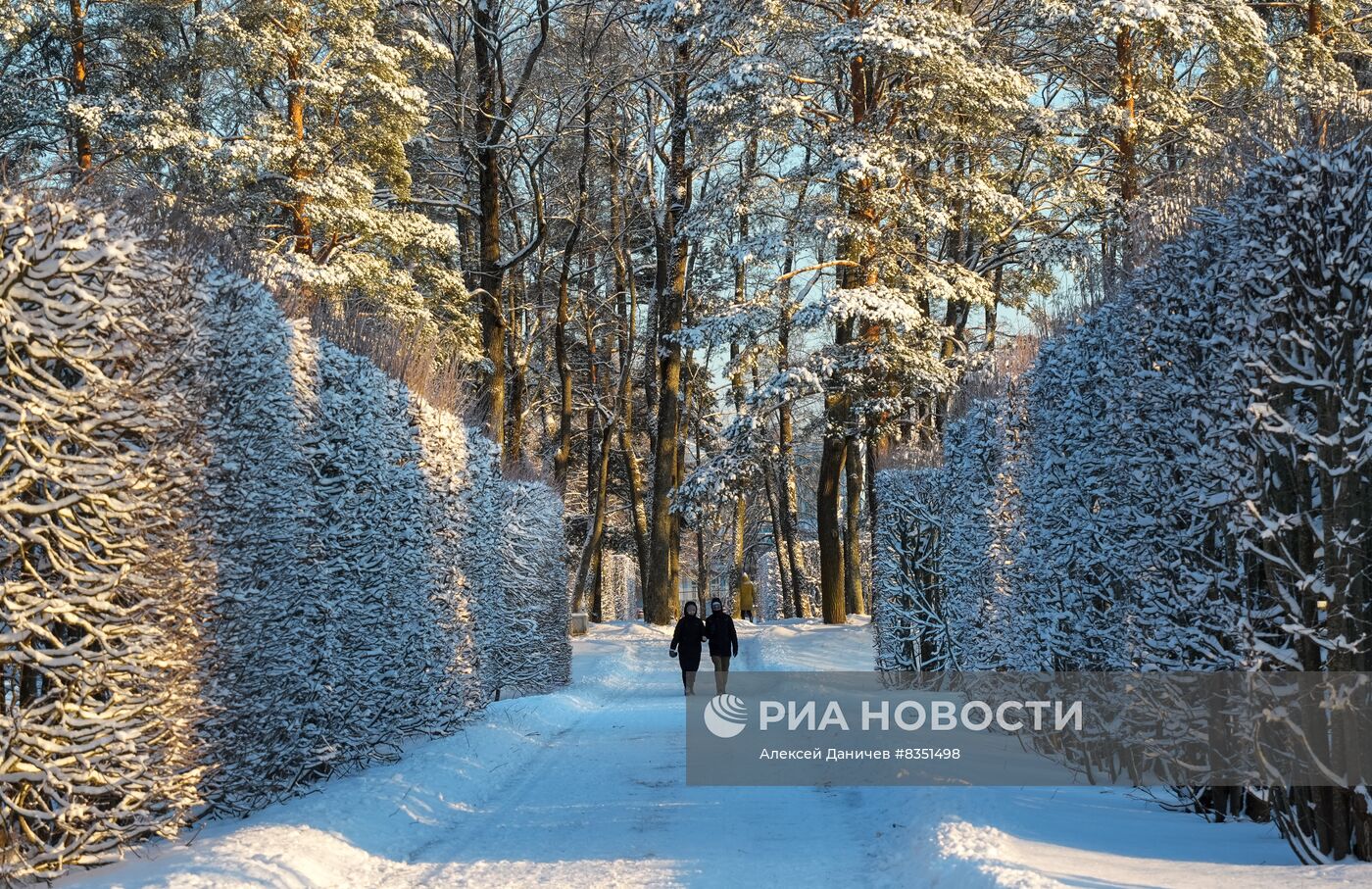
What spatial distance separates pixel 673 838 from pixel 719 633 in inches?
405

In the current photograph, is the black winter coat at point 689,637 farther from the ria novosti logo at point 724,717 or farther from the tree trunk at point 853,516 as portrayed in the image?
the tree trunk at point 853,516

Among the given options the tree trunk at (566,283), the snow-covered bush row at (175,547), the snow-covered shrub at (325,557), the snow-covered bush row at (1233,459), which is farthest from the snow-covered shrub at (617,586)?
the snow-covered bush row at (1233,459)

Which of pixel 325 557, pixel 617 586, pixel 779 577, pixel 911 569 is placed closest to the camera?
pixel 325 557

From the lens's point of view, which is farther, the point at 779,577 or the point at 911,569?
the point at 779,577

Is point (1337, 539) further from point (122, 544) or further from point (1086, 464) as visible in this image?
point (122, 544)

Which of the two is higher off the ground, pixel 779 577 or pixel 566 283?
pixel 566 283

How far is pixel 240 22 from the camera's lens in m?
25.0

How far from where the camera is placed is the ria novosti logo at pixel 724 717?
16062 mm

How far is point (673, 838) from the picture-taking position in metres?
9.52

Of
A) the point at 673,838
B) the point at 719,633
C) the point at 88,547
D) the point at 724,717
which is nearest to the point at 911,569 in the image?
the point at 719,633

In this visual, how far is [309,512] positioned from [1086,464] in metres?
6.63

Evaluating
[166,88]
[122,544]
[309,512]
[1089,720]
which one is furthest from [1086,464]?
[166,88]

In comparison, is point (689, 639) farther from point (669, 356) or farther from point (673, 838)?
point (669, 356)

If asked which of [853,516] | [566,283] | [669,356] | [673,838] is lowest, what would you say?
[673,838]
